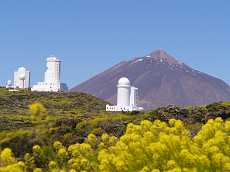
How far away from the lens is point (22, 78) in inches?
4813

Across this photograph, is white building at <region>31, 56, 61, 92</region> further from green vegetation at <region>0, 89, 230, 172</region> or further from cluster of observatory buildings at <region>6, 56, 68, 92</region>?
green vegetation at <region>0, 89, 230, 172</region>

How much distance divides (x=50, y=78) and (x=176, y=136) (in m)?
105

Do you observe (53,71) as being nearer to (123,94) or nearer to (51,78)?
(51,78)

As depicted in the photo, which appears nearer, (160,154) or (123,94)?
(160,154)

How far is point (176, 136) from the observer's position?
528 inches

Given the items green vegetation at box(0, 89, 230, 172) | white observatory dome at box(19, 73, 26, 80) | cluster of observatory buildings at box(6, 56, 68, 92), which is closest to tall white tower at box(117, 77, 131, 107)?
cluster of observatory buildings at box(6, 56, 68, 92)

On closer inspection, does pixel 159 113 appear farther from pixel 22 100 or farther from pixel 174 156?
pixel 22 100

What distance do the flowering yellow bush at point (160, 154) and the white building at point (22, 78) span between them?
107791 mm

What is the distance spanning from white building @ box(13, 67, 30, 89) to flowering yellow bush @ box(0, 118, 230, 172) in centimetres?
10779

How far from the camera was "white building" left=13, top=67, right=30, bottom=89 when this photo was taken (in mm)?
123562

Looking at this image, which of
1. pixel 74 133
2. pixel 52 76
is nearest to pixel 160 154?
pixel 74 133

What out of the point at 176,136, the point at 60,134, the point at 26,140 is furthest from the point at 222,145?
the point at 60,134

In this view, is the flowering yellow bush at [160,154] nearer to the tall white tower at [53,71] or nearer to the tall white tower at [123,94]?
the tall white tower at [123,94]

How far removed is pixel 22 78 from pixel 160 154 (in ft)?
363
